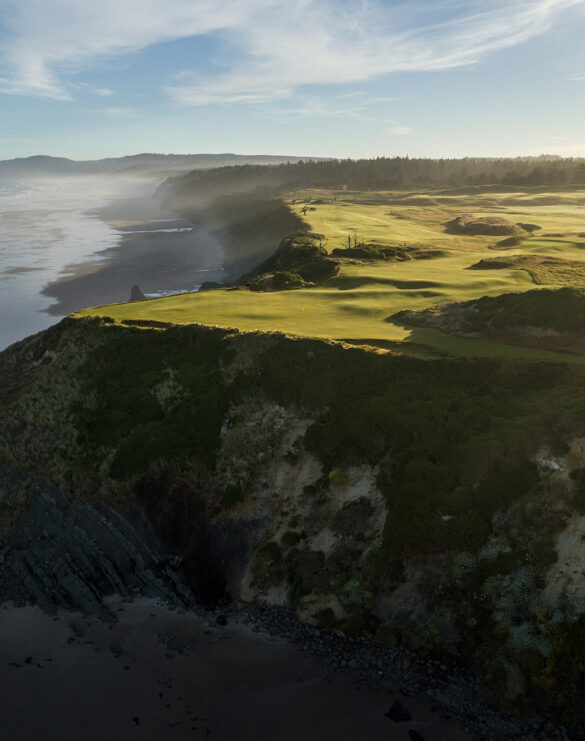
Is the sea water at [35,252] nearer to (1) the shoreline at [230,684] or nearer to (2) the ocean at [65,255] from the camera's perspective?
A: (2) the ocean at [65,255]

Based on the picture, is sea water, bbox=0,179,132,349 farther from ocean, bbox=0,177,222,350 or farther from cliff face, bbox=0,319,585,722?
cliff face, bbox=0,319,585,722

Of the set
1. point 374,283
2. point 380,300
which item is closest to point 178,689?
point 380,300

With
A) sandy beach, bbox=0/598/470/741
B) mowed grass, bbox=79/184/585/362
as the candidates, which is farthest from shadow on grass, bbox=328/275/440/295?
sandy beach, bbox=0/598/470/741

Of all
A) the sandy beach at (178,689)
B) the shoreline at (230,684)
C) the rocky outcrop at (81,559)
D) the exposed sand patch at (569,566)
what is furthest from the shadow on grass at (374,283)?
the sandy beach at (178,689)

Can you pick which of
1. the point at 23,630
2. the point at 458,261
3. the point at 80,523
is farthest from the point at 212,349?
the point at 458,261

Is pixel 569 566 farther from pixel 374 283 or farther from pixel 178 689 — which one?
pixel 374 283

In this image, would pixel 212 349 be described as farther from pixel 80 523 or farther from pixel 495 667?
pixel 495 667
